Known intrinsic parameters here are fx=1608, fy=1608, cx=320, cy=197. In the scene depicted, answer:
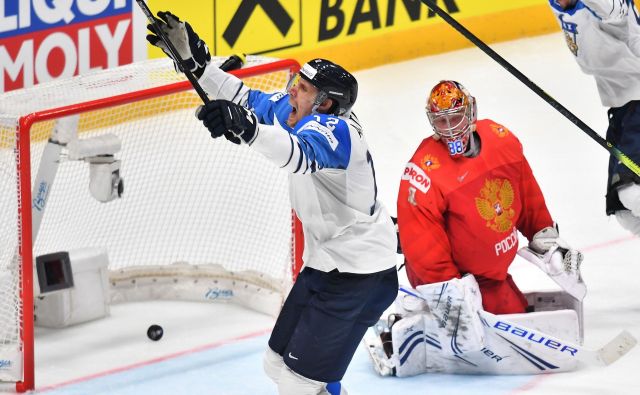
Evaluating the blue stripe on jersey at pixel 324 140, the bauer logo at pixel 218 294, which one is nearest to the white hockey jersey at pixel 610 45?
the bauer logo at pixel 218 294

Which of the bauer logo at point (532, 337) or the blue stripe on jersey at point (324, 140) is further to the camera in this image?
the bauer logo at point (532, 337)

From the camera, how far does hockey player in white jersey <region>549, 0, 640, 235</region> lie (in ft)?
19.7

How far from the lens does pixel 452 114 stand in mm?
5504

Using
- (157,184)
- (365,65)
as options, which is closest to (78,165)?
(157,184)

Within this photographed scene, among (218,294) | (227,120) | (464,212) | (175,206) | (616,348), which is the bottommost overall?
(218,294)

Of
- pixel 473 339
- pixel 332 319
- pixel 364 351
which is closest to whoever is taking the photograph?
pixel 332 319

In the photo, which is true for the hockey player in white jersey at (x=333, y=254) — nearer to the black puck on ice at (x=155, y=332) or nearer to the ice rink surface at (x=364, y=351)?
the ice rink surface at (x=364, y=351)

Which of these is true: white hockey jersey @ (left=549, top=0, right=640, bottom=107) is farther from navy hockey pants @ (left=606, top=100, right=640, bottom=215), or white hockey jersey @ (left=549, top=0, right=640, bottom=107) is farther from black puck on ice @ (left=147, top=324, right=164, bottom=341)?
black puck on ice @ (left=147, top=324, right=164, bottom=341)

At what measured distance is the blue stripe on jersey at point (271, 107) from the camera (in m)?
5.08

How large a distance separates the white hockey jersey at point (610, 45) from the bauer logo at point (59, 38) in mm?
2583

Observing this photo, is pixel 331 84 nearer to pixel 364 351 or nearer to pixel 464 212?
pixel 464 212

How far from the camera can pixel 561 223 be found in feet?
24.0

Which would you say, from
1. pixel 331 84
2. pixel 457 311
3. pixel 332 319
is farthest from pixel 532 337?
pixel 331 84

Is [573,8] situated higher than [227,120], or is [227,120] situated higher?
[227,120]
